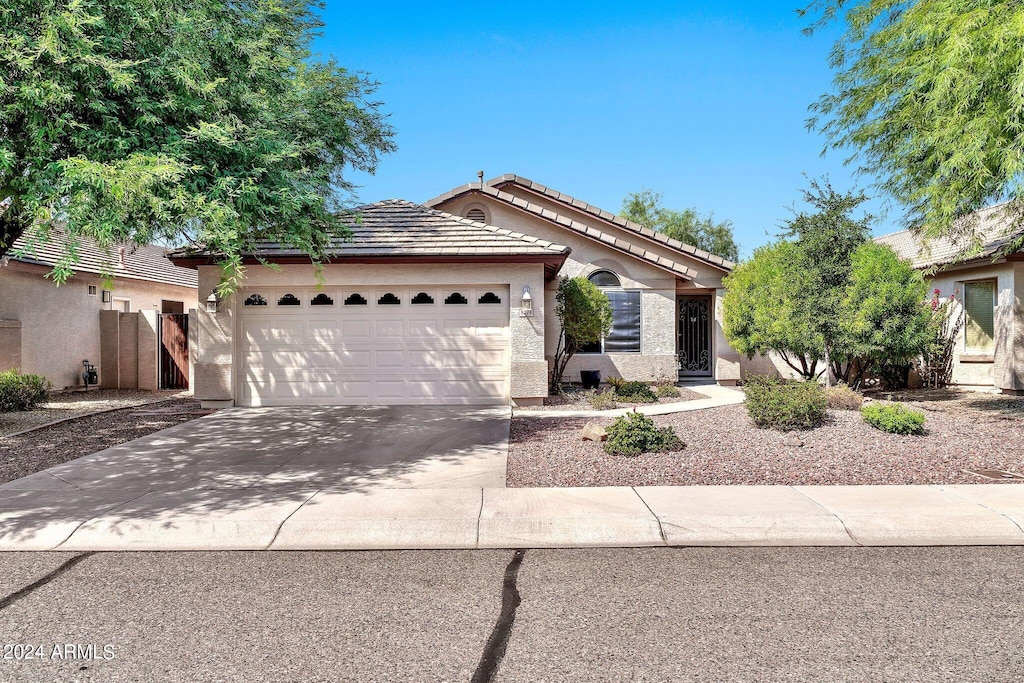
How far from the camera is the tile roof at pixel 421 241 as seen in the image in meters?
13.3

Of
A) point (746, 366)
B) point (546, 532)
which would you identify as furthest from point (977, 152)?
point (746, 366)

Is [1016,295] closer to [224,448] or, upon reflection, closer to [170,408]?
[224,448]

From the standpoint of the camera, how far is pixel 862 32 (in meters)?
11.5

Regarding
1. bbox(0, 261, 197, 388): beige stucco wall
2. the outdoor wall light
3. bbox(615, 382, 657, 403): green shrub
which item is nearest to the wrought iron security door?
bbox(615, 382, 657, 403): green shrub

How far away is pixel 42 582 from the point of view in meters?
4.93

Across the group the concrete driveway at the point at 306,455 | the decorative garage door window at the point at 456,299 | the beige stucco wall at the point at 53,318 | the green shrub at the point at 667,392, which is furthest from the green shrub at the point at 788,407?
the beige stucco wall at the point at 53,318

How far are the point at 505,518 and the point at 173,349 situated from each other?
14690 millimetres

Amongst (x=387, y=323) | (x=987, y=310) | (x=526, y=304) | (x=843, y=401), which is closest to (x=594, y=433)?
(x=526, y=304)

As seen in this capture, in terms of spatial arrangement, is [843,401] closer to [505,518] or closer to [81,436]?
[505,518]

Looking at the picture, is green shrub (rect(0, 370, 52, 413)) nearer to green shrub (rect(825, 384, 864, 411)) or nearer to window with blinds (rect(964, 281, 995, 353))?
green shrub (rect(825, 384, 864, 411))

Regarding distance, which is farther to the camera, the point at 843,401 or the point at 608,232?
the point at 608,232

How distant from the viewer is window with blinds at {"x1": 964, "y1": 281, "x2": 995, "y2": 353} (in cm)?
1645

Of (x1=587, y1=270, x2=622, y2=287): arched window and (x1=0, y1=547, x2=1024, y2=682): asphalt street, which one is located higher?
(x1=587, y1=270, x2=622, y2=287): arched window

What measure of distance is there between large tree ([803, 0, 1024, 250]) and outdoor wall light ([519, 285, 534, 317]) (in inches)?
255
